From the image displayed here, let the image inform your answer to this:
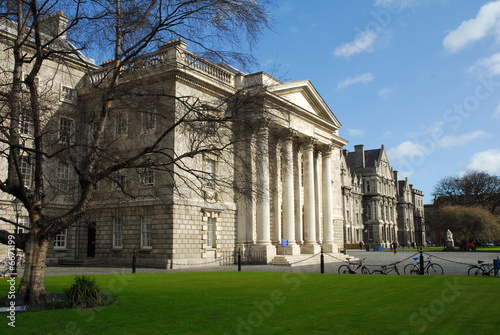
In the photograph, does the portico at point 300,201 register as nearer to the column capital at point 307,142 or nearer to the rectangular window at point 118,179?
the column capital at point 307,142

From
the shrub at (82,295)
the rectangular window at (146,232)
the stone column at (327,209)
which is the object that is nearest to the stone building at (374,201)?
the stone column at (327,209)

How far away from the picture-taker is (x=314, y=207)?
37.6 meters

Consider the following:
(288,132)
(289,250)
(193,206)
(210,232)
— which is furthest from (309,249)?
(193,206)

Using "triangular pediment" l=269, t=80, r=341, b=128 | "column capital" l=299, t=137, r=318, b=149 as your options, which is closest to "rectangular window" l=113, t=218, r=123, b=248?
"triangular pediment" l=269, t=80, r=341, b=128

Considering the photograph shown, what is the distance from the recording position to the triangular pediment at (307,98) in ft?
112

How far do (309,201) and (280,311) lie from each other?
26.9 meters

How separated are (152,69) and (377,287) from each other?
10034 millimetres

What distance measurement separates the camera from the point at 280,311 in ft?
34.5

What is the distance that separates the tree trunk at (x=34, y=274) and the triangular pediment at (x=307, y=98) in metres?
23.8

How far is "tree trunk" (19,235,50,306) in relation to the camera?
10938 mm

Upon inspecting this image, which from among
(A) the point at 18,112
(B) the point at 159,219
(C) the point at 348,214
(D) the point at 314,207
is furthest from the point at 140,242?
(C) the point at 348,214

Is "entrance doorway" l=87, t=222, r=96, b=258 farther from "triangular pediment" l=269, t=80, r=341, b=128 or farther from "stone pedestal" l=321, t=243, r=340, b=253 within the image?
"stone pedestal" l=321, t=243, r=340, b=253

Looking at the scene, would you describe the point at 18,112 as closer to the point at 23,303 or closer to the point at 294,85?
the point at 23,303

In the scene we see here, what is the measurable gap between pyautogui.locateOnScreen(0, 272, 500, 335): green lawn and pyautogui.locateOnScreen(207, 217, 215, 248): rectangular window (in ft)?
44.2
